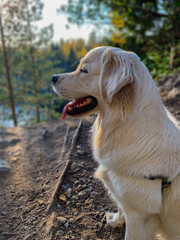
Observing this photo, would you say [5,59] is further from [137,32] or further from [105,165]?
[105,165]

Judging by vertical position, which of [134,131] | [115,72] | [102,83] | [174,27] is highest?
[174,27]

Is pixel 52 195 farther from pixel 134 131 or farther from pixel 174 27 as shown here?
pixel 174 27

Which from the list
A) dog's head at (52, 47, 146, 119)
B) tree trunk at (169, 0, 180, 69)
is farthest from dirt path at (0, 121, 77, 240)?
tree trunk at (169, 0, 180, 69)

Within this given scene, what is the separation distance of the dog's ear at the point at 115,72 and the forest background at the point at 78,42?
16.4 feet

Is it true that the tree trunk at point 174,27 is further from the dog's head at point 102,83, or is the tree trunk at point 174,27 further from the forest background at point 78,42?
the dog's head at point 102,83

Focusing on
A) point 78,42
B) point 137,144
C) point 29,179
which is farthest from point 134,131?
point 78,42

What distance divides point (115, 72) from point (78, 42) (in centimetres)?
1389

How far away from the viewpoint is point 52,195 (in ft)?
9.66

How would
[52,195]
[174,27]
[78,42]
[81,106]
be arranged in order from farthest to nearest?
[78,42] < [174,27] < [52,195] < [81,106]

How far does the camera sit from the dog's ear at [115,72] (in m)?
1.69

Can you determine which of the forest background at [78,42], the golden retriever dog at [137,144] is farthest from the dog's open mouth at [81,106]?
the forest background at [78,42]

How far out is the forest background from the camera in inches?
376

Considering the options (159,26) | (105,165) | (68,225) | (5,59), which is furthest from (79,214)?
(5,59)

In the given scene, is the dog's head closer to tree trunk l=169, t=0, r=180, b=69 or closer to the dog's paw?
the dog's paw
